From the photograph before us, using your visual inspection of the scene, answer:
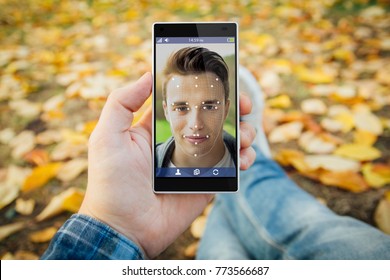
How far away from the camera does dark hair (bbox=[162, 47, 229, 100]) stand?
0.83 meters

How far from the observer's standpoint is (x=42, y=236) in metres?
1.04

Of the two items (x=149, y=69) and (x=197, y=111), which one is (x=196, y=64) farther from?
(x=149, y=69)

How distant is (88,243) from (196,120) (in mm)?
346

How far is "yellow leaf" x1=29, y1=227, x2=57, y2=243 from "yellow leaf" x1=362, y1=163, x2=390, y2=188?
93 cm

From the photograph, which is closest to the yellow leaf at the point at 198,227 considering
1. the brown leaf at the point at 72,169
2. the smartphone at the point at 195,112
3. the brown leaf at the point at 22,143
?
the smartphone at the point at 195,112

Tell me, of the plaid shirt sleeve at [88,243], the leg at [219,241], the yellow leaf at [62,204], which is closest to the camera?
the plaid shirt sleeve at [88,243]

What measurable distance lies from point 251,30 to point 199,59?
2.72 ft

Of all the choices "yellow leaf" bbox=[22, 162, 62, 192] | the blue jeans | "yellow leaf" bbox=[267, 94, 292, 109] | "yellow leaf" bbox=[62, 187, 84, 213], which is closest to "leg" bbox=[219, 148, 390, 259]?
the blue jeans

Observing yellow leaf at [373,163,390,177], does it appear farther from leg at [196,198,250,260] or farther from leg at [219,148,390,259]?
leg at [196,198,250,260]

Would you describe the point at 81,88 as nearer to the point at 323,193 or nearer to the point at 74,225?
the point at 74,225

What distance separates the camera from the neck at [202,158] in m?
0.84

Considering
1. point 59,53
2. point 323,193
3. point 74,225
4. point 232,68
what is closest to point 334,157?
point 323,193

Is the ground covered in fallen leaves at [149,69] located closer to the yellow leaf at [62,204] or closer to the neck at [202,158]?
the yellow leaf at [62,204]

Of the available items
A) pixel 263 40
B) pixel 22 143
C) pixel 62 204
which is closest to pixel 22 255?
pixel 62 204
